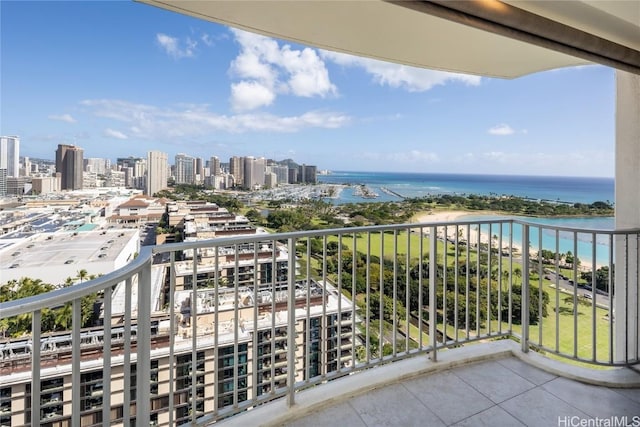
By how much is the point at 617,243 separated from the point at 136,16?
10104mm

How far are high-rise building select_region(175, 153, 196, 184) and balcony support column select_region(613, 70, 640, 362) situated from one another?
5.89 m

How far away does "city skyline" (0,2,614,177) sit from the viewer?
19.8 feet

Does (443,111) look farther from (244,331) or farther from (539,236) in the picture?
(244,331)

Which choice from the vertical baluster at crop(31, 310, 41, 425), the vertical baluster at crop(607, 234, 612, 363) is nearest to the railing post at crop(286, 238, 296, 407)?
the vertical baluster at crop(31, 310, 41, 425)

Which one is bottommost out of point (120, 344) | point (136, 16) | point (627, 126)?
point (120, 344)

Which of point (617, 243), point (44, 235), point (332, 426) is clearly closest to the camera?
point (332, 426)

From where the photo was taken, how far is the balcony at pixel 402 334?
1611 millimetres

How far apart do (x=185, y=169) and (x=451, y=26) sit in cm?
551

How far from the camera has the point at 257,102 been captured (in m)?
12.8

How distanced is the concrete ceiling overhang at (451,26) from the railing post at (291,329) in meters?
1.45

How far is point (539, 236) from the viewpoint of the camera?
242cm

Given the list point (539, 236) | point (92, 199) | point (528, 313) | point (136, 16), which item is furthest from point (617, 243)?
point (136, 16)

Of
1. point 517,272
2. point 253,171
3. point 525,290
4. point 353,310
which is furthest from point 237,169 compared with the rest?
point 525,290

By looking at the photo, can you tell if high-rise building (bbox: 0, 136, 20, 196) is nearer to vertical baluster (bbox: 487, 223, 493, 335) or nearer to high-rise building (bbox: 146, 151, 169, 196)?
high-rise building (bbox: 146, 151, 169, 196)
